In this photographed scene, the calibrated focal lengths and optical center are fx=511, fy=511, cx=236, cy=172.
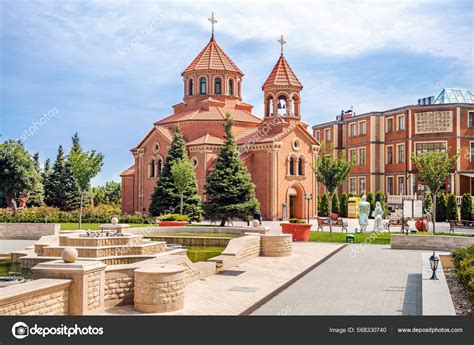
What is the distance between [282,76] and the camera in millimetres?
39219

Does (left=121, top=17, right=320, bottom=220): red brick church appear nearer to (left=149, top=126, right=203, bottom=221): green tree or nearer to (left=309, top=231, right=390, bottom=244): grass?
(left=149, top=126, right=203, bottom=221): green tree

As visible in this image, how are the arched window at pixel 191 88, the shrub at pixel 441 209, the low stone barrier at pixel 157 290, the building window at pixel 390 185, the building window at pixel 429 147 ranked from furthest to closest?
1. the building window at pixel 390 185
2. the arched window at pixel 191 88
3. the building window at pixel 429 147
4. the shrub at pixel 441 209
5. the low stone barrier at pixel 157 290

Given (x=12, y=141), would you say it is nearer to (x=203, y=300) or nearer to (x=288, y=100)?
(x=288, y=100)

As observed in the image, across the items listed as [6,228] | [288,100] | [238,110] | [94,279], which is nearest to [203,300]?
[94,279]

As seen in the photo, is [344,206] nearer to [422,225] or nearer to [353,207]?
[353,207]

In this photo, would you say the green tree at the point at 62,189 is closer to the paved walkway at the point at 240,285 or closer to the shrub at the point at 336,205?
the shrub at the point at 336,205

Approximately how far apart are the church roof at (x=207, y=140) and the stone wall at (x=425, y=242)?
830 inches

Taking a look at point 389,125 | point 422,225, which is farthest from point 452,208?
point 389,125

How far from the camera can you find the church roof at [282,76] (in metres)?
38.8

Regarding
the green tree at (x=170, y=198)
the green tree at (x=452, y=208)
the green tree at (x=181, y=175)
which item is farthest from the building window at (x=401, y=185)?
the green tree at (x=181, y=175)

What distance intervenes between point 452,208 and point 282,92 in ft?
48.8

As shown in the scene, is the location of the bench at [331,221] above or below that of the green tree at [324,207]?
below

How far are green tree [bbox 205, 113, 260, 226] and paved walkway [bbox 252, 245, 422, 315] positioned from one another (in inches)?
557
